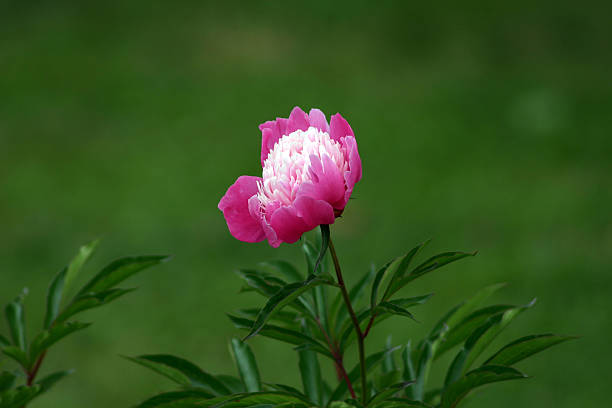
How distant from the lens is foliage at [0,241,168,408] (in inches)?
27.3

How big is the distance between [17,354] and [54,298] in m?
0.09

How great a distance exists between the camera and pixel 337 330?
2.56 ft

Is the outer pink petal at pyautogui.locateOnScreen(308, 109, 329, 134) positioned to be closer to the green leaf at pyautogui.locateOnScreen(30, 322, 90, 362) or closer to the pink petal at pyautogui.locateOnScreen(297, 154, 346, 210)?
the pink petal at pyautogui.locateOnScreen(297, 154, 346, 210)

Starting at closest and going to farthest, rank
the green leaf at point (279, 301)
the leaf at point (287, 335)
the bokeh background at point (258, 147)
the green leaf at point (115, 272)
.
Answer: the green leaf at point (279, 301) → the leaf at point (287, 335) → the green leaf at point (115, 272) → the bokeh background at point (258, 147)

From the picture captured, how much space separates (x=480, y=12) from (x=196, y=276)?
93.0 inches

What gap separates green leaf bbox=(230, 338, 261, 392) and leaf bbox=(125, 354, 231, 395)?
2cm

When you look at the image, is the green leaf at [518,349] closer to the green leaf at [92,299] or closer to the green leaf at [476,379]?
the green leaf at [476,379]

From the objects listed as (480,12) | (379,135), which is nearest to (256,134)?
(379,135)

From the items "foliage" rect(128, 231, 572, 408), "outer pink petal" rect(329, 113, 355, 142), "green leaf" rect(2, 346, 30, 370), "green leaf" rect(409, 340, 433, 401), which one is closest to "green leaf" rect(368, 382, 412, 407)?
"foliage" rect(128, 231, 572, 408)

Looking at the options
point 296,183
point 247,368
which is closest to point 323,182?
point 296,183

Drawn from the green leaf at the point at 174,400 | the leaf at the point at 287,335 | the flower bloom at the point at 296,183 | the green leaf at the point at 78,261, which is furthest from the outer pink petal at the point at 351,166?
the green leaf at the point at 78,261

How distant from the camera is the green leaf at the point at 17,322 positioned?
0.80 metres

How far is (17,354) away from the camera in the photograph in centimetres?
74

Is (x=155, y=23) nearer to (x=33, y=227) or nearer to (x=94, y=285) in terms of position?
(x=33, y=227)
